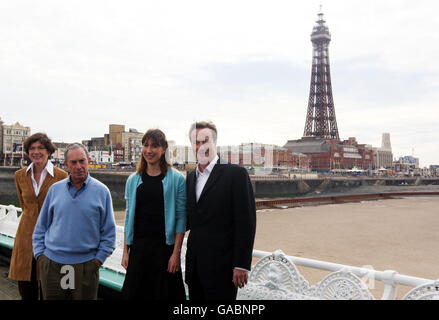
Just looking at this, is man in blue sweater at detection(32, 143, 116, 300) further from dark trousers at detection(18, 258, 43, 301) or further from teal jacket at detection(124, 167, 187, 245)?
dark trousers at detection(18, 258, 43, 301)

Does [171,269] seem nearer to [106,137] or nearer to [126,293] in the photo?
[126,293]

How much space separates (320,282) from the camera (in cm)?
262

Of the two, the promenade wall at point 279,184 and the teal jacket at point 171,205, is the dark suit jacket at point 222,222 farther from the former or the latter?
the promenade wall at point 279,184

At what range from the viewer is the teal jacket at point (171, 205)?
2.42m

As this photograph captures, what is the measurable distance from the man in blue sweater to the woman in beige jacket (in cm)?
61

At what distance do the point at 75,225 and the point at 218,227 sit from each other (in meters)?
A: 0.88

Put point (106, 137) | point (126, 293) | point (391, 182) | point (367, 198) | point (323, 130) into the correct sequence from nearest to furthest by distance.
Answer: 1. point (126, 293)
2. point (367, 198)
3. point (391, 182)
4. point (106, 137)
5. point (323, 130)

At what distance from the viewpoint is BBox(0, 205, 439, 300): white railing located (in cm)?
228

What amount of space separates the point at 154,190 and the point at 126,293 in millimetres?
670

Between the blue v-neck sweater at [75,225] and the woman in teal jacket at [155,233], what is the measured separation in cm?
17

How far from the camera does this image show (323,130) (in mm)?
101938

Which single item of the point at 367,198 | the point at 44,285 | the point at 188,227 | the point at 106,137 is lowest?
the point at 367,198

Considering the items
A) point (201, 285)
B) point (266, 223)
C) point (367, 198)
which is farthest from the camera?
point (367, 198)
